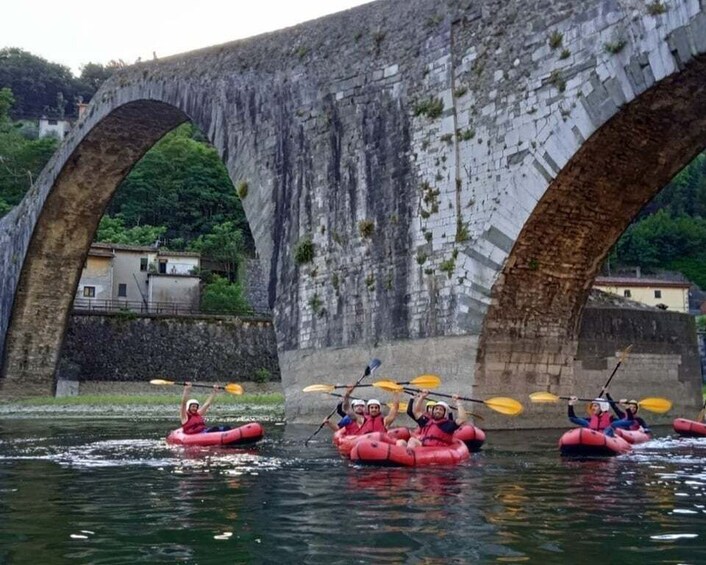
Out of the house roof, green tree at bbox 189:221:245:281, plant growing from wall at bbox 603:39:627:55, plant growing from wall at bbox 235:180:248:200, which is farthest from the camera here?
the house roof

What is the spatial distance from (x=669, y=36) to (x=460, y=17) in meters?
3.81

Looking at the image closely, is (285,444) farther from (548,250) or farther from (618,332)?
(618,332)

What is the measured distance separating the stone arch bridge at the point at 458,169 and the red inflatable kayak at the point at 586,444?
8.83ft

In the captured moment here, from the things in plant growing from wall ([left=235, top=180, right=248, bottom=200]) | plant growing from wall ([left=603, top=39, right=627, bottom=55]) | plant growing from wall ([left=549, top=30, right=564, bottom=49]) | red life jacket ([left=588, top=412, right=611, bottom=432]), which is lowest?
red life jacket ([left=588, top=412, right=611, bottom=432])

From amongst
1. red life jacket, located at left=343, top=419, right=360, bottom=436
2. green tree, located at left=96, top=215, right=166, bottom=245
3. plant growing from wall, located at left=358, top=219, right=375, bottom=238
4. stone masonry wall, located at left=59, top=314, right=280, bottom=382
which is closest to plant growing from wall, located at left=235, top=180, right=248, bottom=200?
plant growing from wall, located at left=358, top=219, right=375, bottom=238

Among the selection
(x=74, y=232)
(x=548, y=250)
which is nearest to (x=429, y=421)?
(x=548, y=250)

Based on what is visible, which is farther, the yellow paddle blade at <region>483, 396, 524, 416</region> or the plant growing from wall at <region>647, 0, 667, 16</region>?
the yellow paddle blade at <region>483, 396, 524, 416</region>

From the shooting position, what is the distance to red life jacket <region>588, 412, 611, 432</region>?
12.2m

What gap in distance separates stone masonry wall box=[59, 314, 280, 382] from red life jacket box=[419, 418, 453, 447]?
83.1 feet

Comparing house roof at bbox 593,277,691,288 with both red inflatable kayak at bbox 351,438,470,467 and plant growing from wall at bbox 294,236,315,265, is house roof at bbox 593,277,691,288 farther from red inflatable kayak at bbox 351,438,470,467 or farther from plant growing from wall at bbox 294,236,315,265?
red inflatable kayak at bbox 351,438,470,467

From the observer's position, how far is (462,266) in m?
12.9

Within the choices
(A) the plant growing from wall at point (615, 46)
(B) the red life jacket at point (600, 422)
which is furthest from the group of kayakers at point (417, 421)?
(A) the plant growing from wall at point (615, 46)

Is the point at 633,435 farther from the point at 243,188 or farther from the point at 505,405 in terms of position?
the point at 243,188

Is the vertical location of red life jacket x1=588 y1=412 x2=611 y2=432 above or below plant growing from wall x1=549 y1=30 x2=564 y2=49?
below
